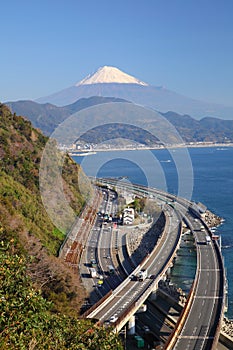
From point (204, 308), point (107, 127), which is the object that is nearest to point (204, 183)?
point (204, 308)

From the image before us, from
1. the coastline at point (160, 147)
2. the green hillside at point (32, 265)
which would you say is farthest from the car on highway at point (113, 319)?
the coastline at point (160, 147)

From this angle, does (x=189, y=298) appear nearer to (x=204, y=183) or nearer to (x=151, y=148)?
(x=204, y=183)

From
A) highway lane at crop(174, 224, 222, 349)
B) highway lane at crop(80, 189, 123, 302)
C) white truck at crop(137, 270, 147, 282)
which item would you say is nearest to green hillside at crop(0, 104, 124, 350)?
highway lane at crop(80, 189, 123, 302)

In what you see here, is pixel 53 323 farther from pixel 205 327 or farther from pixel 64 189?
pixel 64 189

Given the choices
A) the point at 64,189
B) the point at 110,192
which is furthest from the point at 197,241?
the point at 110,192

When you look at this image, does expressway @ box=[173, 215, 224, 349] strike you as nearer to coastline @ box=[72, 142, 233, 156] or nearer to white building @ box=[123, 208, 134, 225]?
white building @ box=[123, 208, 134, 225]
